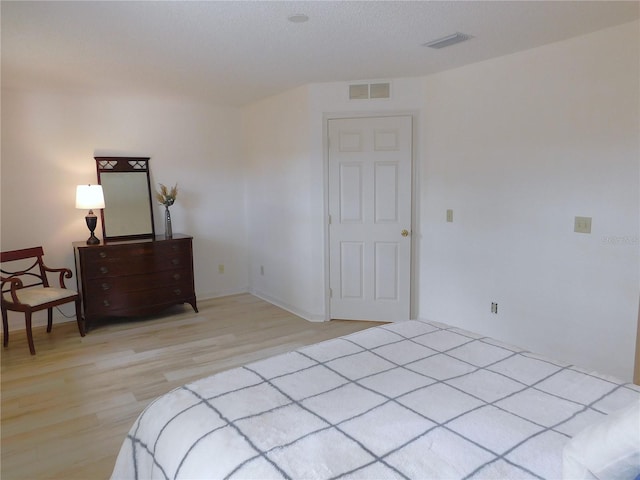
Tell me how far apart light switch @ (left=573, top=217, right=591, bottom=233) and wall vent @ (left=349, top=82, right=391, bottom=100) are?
2.00 m

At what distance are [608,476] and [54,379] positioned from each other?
3.46 m

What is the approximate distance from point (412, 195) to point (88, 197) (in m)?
3.09

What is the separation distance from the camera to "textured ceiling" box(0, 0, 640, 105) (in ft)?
8.02

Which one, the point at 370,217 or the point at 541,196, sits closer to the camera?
the point at 541,196

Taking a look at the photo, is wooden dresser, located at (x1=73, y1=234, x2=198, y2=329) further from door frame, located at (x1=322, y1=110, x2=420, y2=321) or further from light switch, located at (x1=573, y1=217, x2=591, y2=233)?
light switch, located at (x1=573, y1=217, x2=591, y2=233)

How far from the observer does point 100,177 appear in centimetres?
464

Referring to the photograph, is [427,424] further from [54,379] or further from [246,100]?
[246,100]

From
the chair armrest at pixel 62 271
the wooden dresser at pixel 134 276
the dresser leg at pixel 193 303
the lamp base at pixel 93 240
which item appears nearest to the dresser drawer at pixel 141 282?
the wooden dresser at pixel 134 276

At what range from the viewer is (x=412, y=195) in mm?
4258

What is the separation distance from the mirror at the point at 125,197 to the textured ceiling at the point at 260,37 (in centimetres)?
93

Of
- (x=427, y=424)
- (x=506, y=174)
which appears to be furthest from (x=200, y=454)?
(x=506, y=174)

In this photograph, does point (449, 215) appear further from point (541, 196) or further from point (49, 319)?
point (49, 319)

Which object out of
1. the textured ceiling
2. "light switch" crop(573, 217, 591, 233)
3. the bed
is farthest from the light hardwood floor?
the textured ceiling

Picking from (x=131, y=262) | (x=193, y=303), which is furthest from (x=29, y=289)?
(x=193, y=303)
